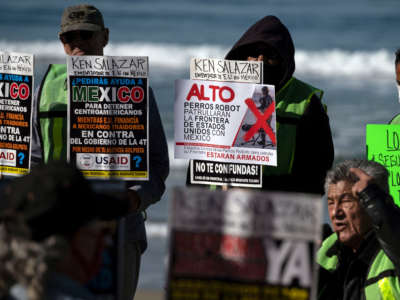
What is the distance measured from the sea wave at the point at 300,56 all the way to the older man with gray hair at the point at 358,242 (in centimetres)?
1693

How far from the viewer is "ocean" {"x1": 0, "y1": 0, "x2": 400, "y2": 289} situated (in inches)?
675

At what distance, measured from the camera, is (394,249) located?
3172mm

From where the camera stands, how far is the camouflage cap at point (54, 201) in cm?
215

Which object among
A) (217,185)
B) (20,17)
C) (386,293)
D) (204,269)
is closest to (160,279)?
(217,185)

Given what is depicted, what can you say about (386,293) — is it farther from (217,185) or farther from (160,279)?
(160,279)

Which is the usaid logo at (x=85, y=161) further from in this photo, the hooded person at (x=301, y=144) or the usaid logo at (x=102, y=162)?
the hooded person at (x=301, y=144)

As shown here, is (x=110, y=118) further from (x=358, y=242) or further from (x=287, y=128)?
(x=358, y=242)

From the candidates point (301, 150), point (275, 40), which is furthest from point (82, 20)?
point (301, 150)

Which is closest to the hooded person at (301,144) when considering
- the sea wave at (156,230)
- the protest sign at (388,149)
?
the protest sign at (388,149)

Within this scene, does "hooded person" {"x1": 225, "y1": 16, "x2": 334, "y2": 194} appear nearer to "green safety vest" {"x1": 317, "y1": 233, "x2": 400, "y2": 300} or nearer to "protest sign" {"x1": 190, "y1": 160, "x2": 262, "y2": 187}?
"protest sign" {"x1": 190, "y1": 160, "x2": 262, "y2": 187}

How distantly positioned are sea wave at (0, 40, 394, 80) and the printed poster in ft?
53.9

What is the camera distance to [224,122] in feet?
12.8

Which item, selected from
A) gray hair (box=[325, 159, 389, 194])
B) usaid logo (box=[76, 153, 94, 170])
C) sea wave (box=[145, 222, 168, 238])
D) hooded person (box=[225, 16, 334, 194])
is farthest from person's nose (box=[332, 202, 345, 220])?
sea wave (box=[145, 222, 168, 238])

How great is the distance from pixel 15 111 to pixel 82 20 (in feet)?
1.68
